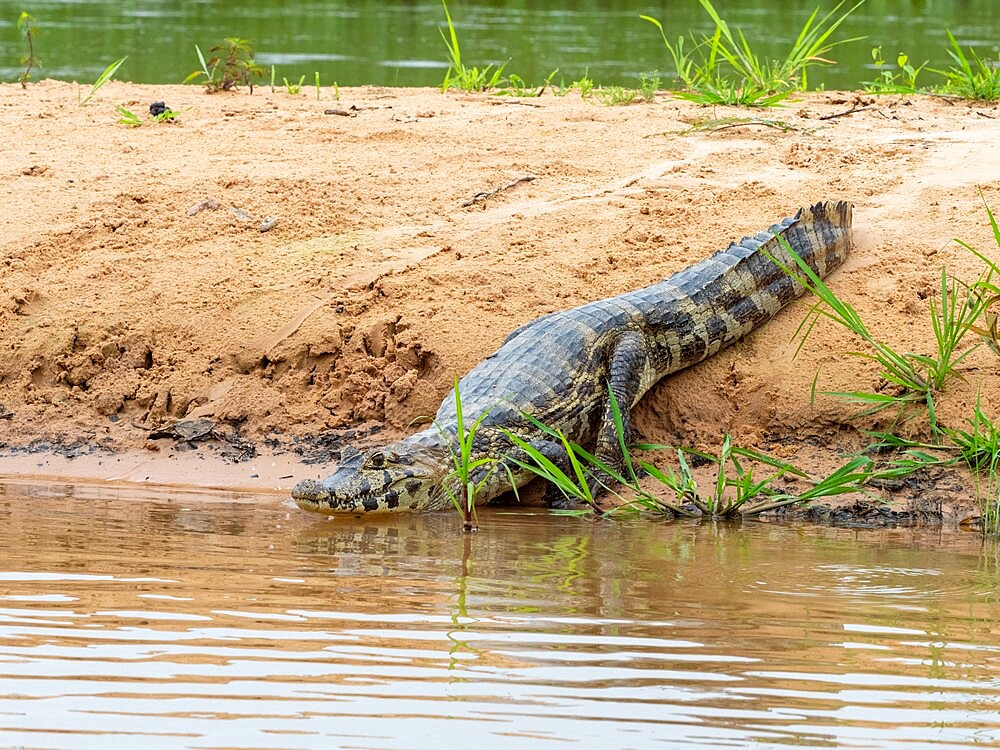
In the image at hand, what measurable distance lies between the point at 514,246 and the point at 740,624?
306 cm

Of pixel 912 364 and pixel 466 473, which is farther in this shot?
pixel 912 364

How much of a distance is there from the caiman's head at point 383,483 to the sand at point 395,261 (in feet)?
1.68

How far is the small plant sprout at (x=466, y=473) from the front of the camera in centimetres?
407

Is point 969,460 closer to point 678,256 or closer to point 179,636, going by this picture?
point 678,256

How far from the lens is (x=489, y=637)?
269 cm

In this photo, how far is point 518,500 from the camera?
4.42 metres

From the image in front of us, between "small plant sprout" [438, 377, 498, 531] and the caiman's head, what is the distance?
1.9 inches

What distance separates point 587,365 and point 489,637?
87.9 inches

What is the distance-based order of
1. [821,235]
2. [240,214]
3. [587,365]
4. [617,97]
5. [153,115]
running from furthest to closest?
[617,97]
[153,115]
[240,214]
[821,235]
[587,365]

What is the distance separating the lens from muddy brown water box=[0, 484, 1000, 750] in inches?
86.6

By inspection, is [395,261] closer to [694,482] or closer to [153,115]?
[694,482]

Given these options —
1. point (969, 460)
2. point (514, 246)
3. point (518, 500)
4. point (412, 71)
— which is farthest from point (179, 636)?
point (412, 71)

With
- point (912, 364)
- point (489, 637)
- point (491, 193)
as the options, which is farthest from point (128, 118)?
point (489, 637)

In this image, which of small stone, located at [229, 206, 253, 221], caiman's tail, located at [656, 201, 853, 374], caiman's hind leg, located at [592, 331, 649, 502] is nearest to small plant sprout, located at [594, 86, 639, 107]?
caiman's tail, located at [656, 201, 853, 374]
